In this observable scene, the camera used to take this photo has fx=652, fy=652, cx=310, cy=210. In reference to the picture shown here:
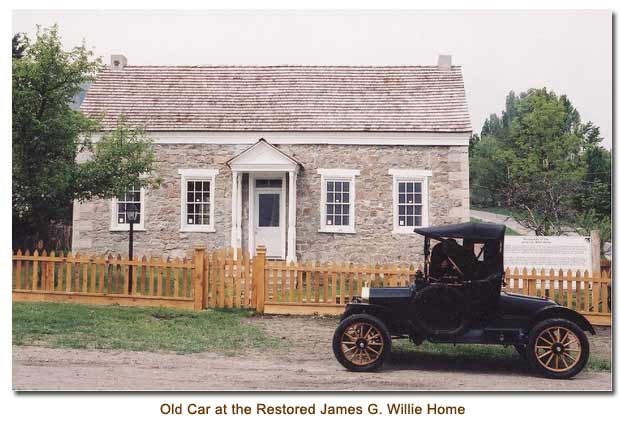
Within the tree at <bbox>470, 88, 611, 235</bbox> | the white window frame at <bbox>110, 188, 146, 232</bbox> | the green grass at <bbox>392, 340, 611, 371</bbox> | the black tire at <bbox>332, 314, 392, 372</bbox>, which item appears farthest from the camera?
the white window frame at <bbox>110, 188, 146, 232</bbox>

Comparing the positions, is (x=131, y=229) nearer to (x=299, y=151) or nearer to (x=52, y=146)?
(x=52, y=146)

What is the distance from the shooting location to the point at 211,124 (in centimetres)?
1209

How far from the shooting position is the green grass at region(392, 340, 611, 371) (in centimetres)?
700

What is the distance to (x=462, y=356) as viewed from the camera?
23.7ft

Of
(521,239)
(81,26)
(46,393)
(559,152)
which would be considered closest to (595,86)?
(559,152)

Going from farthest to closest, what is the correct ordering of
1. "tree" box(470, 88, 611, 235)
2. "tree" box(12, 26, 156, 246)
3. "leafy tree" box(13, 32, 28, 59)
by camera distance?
1. "tree" box(12, 26, 156, 246)
2. "leafy tree" box(13, 32, 28, 59)
3. "tree" box(470, 88, 611, 235)

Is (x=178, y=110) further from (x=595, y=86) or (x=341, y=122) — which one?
(x=595, y=86)

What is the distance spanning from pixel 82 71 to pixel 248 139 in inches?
147

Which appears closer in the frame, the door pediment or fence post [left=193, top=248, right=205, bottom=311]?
fence post [left=193, top=248, right=205, bottom=311]

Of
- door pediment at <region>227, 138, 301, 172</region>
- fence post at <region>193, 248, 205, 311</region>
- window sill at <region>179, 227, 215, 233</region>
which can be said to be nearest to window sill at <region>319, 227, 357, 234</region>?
door pediment at <region>227, 138, 301, 172</region>

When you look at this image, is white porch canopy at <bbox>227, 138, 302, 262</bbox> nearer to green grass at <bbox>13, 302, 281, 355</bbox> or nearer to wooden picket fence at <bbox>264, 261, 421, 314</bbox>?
wooden picket fence at <bbox>264, 261, 421, 314</bbox>

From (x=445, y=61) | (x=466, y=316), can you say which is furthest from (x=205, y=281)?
(x=445, y=61)

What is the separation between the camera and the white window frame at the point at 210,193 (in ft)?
37.7

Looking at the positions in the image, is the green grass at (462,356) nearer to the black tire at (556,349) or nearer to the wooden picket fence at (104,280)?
the black tire at (556,349)
